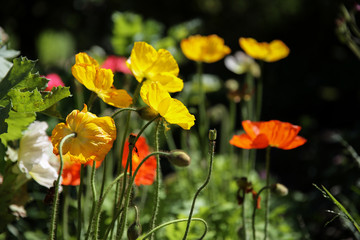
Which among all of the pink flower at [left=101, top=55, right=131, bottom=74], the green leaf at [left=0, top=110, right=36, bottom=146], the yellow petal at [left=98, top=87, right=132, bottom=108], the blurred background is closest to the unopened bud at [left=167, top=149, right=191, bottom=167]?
the yellow petal at [left=98, top=87, right=132, bottom=108]

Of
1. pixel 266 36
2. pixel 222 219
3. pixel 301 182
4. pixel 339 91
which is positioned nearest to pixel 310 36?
pixel 266 36

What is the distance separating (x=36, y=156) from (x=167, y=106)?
13.3 inches

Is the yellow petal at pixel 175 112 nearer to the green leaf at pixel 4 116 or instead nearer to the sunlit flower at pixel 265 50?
the green leaf at pixel 4 116

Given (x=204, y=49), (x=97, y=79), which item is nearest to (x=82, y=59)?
(x=97, y=79)

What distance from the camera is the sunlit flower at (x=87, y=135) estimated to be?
0.82 metres

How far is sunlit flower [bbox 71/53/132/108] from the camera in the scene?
874mm

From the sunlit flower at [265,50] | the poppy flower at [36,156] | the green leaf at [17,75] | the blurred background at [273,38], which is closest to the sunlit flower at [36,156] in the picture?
the poppy flower at [36,156]

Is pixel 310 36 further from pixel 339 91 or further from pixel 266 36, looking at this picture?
pixel 339 91

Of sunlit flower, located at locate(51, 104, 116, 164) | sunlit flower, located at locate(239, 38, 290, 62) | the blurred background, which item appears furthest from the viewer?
the blurred background

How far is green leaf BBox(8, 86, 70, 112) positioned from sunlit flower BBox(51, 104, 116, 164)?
92 mm

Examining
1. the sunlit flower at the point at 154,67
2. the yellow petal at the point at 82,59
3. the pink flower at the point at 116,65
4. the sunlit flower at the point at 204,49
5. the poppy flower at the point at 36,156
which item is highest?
the yellow petal at the point at 82,59

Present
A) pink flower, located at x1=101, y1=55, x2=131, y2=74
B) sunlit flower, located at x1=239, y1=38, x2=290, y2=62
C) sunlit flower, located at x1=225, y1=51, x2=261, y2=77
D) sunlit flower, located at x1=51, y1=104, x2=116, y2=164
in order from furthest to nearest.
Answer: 1. sunlit flower, located at x1=225, y1=51, x2=261, y2=77
2. pink flower, located at x1=101, y1=55, x2=131, y2=74
3. sunlit flower, located at x1=239, y1=38, x2=290, y2=62
4. sunlit flower, located at x1=51, y1=104, x2=116, y2=164

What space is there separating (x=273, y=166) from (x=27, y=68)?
2441 mm

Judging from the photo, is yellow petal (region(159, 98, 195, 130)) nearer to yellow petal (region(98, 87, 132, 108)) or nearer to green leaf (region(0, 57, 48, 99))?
yellow petal (region(98, 87, 132, 108))
